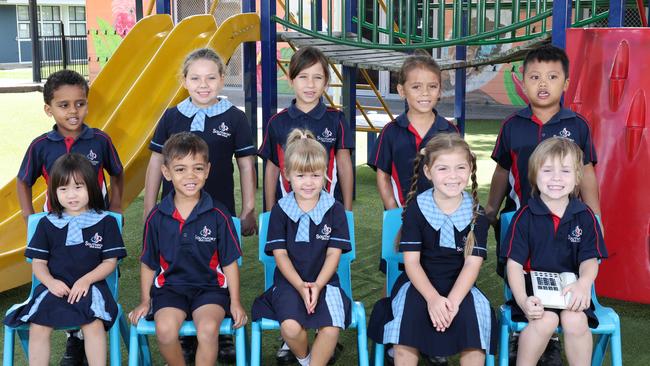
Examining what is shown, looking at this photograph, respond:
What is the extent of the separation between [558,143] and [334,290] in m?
1.06

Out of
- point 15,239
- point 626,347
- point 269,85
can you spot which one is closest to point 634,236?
point 626,347

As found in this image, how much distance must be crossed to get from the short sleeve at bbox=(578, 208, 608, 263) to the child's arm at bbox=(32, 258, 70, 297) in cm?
203

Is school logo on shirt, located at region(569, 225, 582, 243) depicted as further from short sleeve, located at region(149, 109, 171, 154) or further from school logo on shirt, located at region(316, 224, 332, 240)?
short sleeve, located at region(149, 109, 171, 154)

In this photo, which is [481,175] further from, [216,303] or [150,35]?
[216,303]

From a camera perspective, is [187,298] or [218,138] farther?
[218,138]

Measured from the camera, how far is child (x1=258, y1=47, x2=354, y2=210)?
12.2 feet

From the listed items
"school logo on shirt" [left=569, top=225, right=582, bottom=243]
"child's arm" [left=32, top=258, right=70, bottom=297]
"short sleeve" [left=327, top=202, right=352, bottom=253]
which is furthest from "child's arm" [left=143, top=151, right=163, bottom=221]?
"school logo on shirt" [left=569, top=225, right=582, bottom=243]

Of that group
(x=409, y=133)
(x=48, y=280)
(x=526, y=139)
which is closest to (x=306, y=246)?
(x=409, y=133)

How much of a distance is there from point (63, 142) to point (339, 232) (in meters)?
1.42

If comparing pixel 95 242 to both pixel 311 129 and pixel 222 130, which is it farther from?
pixel 311 129

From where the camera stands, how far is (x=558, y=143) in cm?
307

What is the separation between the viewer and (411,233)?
3.06 m

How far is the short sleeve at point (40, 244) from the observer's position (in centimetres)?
313

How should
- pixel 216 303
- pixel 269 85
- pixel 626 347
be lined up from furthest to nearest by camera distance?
pixel 269 85
pixel 626 347
pixel 216 303
